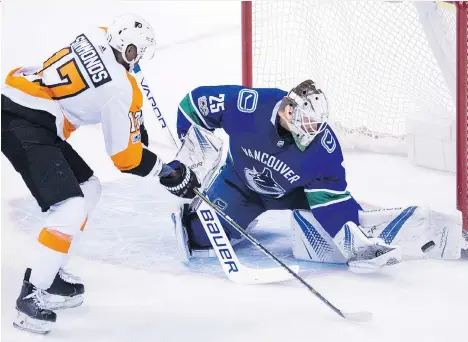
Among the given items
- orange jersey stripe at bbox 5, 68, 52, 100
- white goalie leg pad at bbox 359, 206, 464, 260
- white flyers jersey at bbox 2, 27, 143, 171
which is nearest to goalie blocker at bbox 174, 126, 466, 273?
white goalie leg pad at bbox 359, 206, 464, 260

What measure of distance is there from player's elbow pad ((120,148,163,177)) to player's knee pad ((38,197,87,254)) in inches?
9.6

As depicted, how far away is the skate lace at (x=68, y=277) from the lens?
10.4 ft

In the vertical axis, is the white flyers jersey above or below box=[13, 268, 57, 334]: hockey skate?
above

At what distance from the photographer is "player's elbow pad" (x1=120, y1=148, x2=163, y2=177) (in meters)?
3.03

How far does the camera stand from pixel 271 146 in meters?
3.39

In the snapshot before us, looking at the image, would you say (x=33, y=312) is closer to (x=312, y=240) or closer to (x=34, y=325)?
(x=34, y=325)

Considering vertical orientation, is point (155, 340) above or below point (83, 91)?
below

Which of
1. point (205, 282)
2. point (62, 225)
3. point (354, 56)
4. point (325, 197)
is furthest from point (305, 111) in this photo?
point (354, 56)

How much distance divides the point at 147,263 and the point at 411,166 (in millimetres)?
1645

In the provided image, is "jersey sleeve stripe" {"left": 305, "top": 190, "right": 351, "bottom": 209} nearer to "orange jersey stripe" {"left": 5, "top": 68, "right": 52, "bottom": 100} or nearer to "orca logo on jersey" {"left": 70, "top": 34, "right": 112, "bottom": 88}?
"orca logo on jersey" {"left": 70, "top": 34, "right": 112, "bottom": 88}

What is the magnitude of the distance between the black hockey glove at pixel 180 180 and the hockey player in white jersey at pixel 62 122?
0.14 metres

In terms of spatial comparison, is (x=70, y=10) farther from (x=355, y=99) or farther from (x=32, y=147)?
(x=32, y=147)

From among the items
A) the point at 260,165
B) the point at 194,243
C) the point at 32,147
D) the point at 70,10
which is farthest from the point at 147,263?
the point at 70,10

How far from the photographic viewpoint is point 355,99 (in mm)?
4441
